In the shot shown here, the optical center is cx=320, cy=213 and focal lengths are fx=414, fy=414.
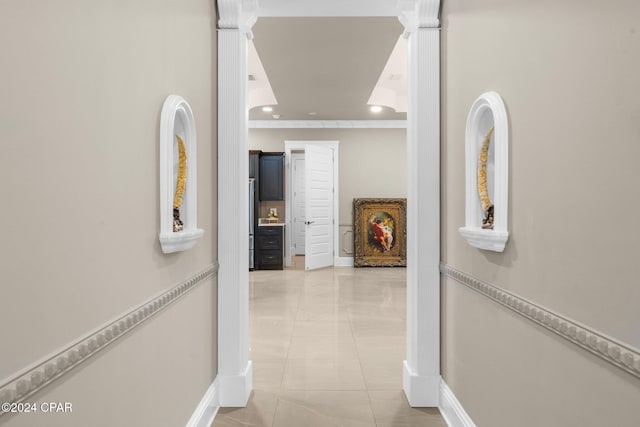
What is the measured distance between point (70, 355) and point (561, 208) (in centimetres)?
140

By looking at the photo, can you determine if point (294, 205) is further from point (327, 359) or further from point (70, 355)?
point (70, 355)

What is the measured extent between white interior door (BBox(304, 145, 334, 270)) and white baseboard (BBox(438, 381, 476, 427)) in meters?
5.36

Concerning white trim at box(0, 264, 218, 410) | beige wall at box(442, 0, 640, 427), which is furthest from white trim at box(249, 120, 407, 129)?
white trim at box(0, 264, 218, 410)

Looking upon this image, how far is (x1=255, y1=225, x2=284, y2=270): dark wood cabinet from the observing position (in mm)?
7852

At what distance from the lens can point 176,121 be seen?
1887 millimetres

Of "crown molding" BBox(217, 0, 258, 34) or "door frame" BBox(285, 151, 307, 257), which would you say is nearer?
"crown molding" BBox(217, 0, 258, 34)

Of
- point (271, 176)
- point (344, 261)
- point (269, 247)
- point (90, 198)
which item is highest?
point (271, 176)

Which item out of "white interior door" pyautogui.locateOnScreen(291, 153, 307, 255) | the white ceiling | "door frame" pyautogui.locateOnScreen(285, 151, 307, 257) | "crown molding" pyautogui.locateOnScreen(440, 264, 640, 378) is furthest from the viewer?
"white interior door" pyautogui.locateOnScreen(291, 153, 307, 255)

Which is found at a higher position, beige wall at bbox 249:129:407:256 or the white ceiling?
the white ceiling

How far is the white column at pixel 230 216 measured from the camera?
2512mm

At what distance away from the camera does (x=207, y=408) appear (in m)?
2.30

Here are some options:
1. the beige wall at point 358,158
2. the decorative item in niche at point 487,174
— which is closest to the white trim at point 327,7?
the decorative item in niche at point 487,174

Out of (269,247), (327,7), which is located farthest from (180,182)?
(269,247)

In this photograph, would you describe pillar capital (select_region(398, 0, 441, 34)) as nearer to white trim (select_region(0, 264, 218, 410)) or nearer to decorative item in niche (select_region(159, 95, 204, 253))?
decorative item in niche (select_region(159, 95, 204, 253))
